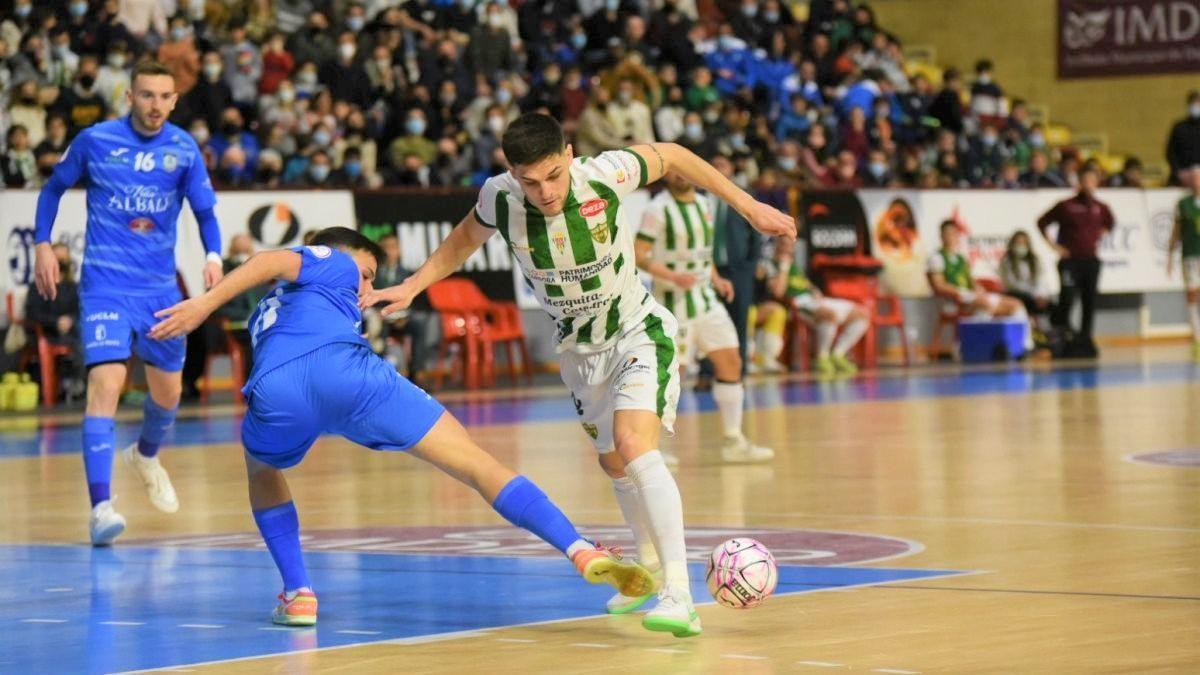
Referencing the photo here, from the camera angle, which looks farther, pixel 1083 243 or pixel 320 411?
pixel 1083 243

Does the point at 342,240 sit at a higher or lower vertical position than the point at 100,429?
higher

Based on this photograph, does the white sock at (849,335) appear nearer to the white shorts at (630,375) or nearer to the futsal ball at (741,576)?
the white shorts at (630,375)

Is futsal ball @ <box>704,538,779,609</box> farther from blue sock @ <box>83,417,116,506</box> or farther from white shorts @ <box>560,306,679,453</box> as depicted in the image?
blue sock @ <box>83,417,116,506</box>

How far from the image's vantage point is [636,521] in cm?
836

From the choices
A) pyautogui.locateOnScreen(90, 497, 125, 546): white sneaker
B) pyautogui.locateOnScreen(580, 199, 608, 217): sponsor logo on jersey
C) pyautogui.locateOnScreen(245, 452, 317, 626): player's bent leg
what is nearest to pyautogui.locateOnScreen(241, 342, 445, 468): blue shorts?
pyautogui.locateOnScreen(245, 452, 317, 626): player's bent leg

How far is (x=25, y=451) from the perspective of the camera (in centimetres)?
1603

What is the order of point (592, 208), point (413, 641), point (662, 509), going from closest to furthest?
point (413, 641) < point (662, 509) < point (592, 208)

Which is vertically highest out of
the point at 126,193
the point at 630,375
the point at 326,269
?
the point at 126,193

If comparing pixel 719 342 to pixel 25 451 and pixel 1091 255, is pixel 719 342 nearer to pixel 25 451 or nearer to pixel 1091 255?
pixel 25 451

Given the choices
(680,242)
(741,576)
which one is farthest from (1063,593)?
(680,242)

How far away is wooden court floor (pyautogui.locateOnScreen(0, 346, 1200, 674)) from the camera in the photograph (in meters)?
6.70

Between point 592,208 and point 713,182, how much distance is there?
449mm

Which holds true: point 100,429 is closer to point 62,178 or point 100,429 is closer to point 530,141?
point 62,178

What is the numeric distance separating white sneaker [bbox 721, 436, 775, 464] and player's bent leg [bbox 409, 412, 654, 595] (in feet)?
21.6
